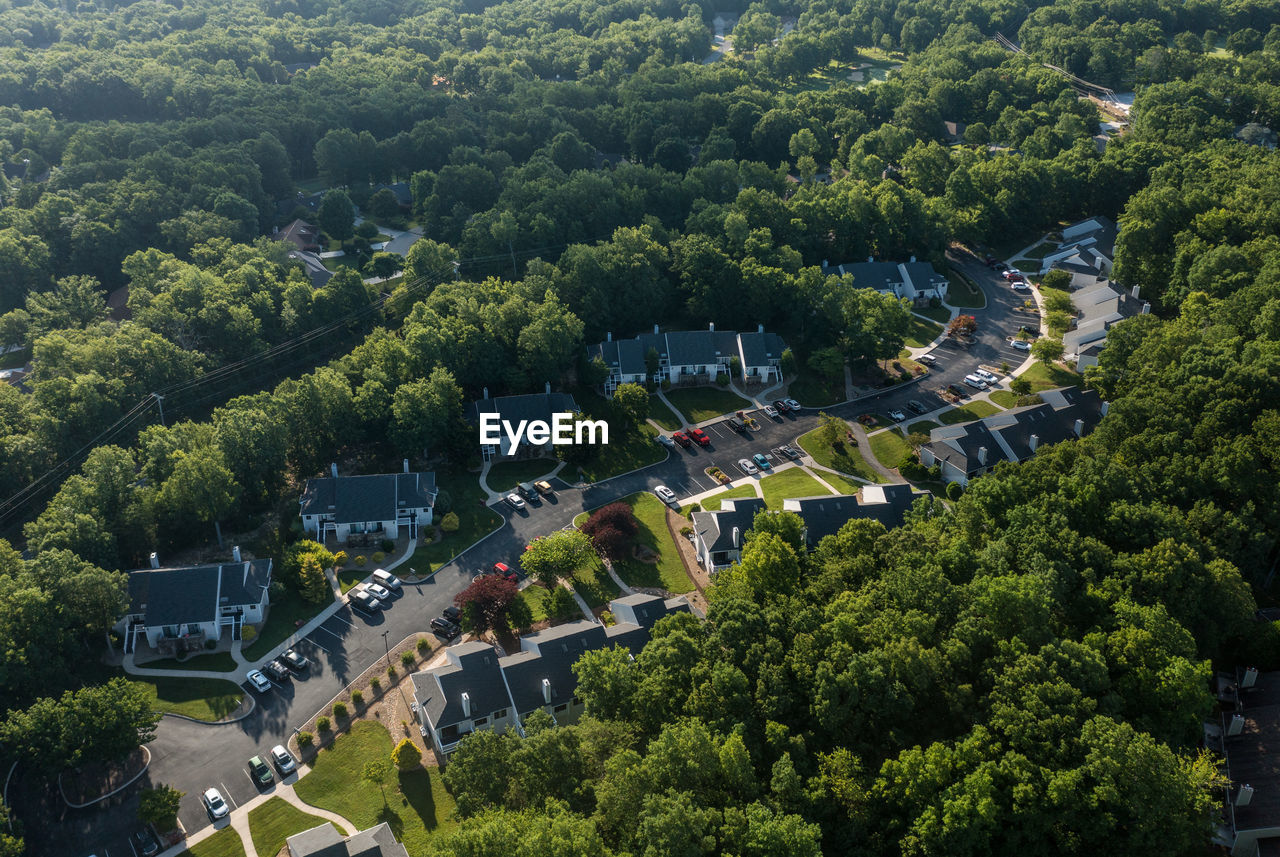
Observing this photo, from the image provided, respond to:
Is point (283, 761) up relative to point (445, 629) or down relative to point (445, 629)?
up

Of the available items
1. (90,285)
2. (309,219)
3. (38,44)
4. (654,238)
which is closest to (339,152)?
(309,219)

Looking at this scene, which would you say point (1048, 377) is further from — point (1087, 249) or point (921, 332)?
point (1087, 249)

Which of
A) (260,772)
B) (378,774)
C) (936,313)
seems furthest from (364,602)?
(936,313)

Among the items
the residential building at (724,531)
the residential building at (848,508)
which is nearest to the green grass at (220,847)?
the residential building at (724,531)

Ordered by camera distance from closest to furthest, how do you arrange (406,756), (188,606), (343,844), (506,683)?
(343,844) → (406,756) → (506,683) → (188,606)

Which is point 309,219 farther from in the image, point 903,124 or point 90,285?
point 903,124

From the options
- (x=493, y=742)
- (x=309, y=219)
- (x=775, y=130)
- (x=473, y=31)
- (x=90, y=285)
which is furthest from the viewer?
(x=473, y=31)

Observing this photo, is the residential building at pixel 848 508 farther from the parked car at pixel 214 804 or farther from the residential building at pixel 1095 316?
the parked car at pixel 214 804
